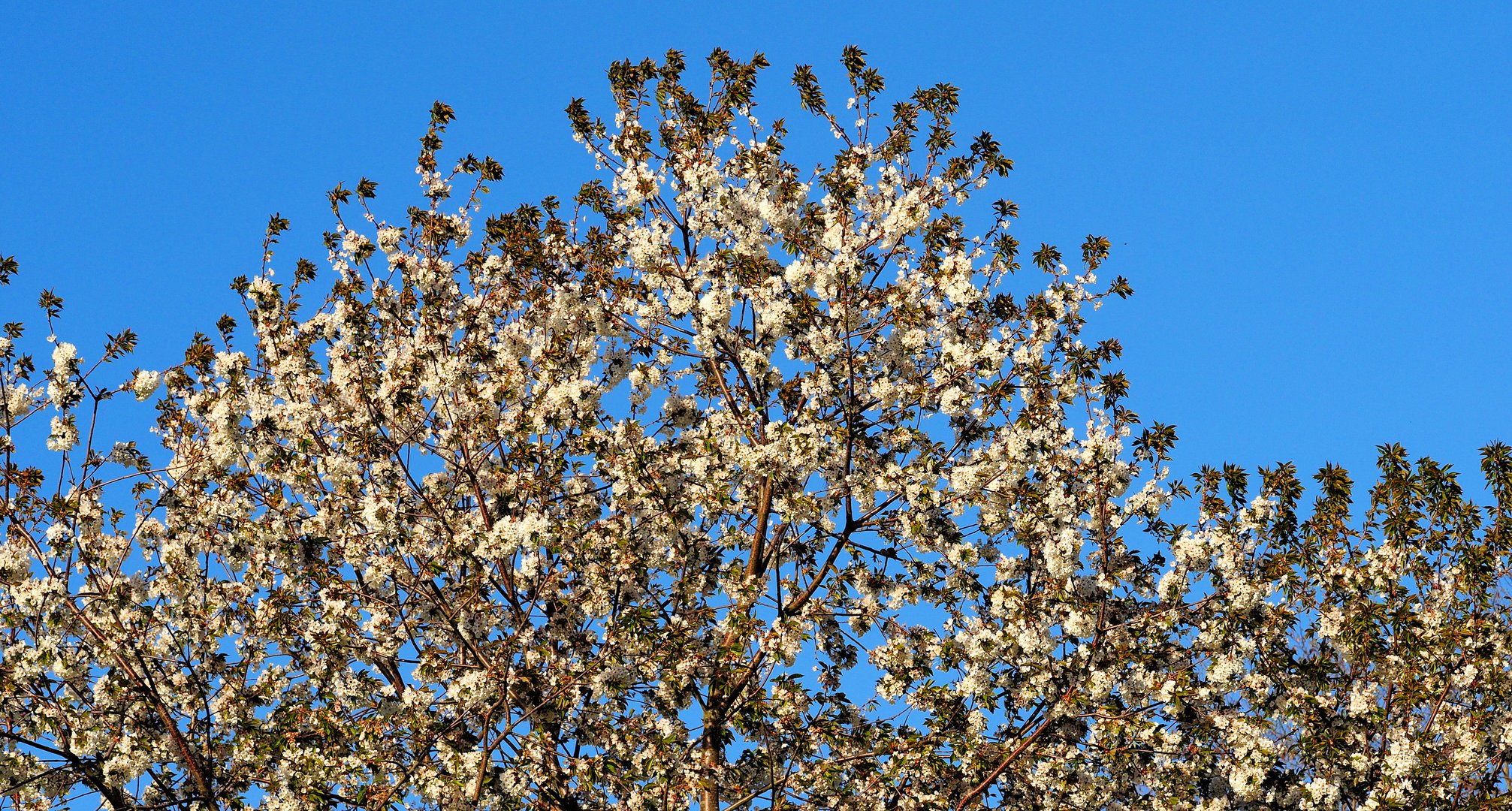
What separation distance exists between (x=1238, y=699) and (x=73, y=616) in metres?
10.1

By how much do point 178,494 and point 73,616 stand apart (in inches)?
61.1

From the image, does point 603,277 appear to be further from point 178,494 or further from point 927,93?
point 178,494

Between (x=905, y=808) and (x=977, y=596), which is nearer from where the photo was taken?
(x=905, y=808)

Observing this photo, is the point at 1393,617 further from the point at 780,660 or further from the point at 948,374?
the point at 780,660

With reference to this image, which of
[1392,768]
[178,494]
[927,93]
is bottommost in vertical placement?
[1392,768]

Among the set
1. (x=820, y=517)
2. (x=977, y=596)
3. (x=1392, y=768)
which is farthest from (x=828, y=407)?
(x=1392, y=768)

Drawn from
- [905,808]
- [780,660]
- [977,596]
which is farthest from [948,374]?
[905,808]

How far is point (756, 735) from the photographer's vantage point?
13422 millimetres

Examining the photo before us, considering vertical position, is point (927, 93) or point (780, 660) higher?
point (927, 93)

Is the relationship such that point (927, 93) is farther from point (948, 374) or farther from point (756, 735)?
point (756, 735)

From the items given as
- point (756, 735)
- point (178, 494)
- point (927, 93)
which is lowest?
point (756, 735)

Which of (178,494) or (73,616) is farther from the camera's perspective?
(178,494)

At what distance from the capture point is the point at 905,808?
1295 centimetres

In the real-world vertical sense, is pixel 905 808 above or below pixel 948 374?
below
